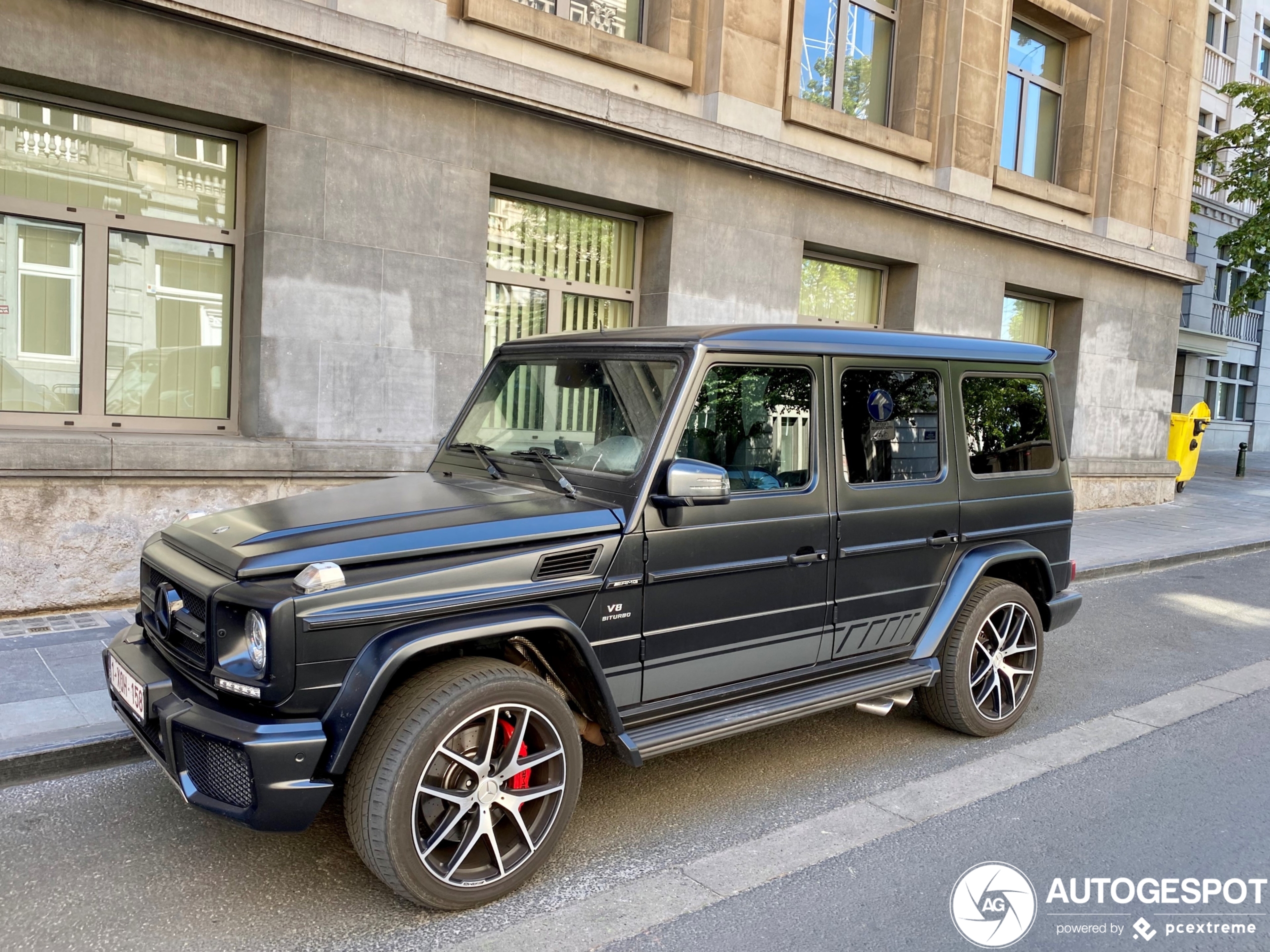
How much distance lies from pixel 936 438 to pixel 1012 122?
12.0 meters

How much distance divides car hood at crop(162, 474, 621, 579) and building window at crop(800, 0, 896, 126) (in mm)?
9623

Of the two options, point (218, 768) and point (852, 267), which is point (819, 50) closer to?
point (852, 267)

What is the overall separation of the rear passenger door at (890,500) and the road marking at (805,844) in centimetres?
70

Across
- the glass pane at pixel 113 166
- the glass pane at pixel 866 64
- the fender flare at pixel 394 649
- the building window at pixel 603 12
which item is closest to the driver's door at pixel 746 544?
the fender flare at pixel 394 649

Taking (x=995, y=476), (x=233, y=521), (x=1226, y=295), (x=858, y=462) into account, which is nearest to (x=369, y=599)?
(x=233, y=521)

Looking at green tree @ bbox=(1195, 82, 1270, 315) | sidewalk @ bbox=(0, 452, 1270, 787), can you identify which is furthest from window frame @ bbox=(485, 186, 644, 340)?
green tree @ bbox=(1195, 82, 1270, 315)

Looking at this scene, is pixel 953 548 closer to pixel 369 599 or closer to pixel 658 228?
pixel 369 599

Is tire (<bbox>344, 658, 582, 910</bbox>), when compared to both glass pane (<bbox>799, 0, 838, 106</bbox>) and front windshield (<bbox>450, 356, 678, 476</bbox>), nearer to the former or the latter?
front windshield (<bbox>450, 356, 678, 476</bbox>)

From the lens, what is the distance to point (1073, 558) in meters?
10.2

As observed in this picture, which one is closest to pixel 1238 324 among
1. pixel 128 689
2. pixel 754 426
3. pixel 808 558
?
pixel 808 558

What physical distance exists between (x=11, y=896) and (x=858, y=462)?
12.1 ft

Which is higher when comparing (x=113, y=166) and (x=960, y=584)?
(x=113, y=166)

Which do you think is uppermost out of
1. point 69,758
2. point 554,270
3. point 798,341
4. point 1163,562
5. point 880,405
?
point 554,270

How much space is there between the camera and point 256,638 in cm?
304
